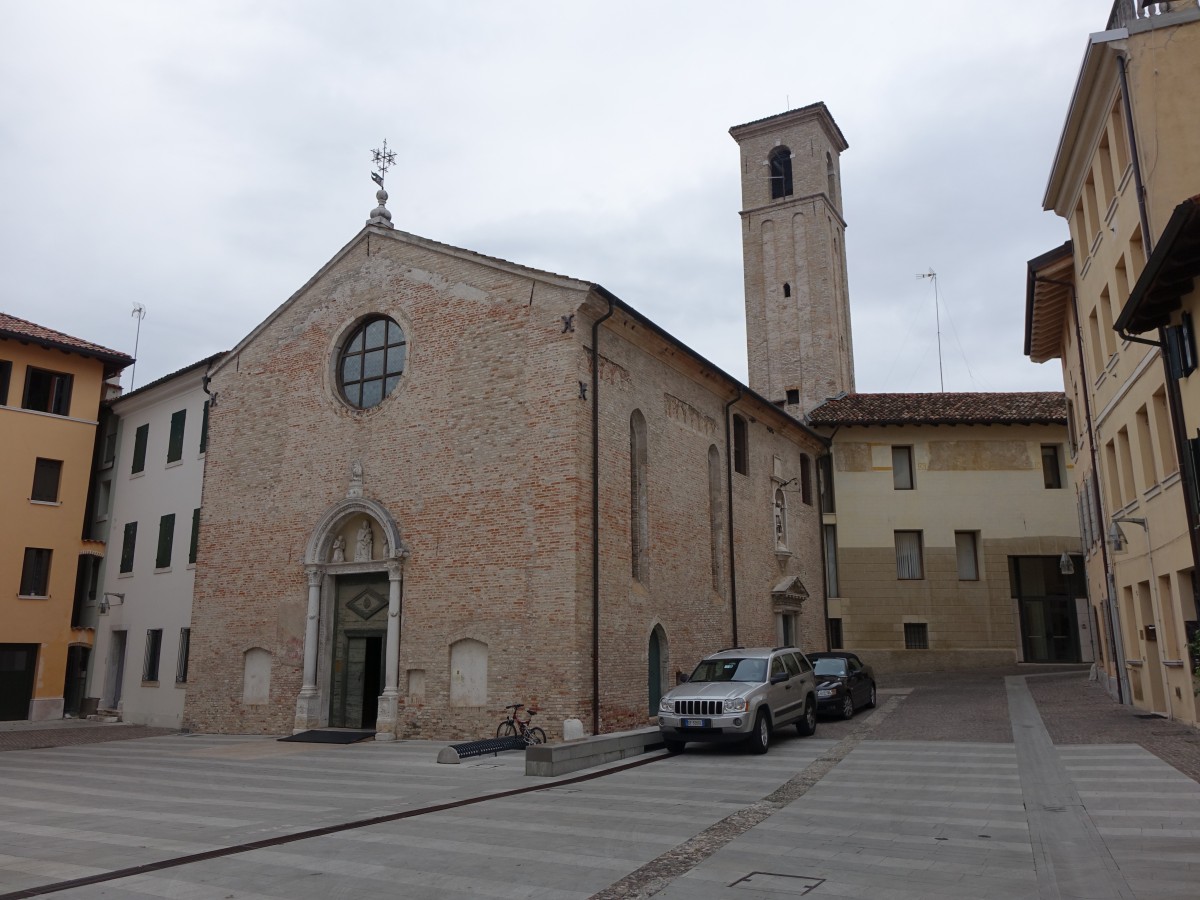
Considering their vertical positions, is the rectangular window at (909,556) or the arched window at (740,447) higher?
the arched window at (740,447)

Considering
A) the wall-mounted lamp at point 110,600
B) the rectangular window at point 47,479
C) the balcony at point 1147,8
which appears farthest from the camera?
the rectangular window at point 47,479

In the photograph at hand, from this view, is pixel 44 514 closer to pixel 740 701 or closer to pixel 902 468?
pixel 740 701

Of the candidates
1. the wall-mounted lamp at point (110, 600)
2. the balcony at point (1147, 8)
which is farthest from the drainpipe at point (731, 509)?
the wall-mounted lamp at point (110, 600)

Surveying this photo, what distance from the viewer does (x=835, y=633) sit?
100 feet

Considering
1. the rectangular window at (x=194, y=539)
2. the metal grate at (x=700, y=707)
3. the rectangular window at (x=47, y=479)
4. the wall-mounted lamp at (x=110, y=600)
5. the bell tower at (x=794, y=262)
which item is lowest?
the metal grate at (x=700, y=707)

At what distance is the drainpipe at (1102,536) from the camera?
59.9 feet

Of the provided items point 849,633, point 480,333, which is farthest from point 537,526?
point 849,633

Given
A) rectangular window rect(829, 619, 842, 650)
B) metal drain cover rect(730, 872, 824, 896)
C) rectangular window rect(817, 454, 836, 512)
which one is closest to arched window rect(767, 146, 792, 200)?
rectangular window rect(817, 454, 836, 512)

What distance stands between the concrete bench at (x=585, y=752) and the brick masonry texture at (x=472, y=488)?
134 centimetres

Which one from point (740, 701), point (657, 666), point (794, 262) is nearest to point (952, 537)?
point (794, 262)

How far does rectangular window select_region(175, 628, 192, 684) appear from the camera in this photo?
75.1 feet

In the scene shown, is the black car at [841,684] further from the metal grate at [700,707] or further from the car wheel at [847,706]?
the metal grate at [700,707]

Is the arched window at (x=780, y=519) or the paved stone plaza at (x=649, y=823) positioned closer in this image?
the paved stone plaza at (x=649, y=823)

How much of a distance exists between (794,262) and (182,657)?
26.6 metres
